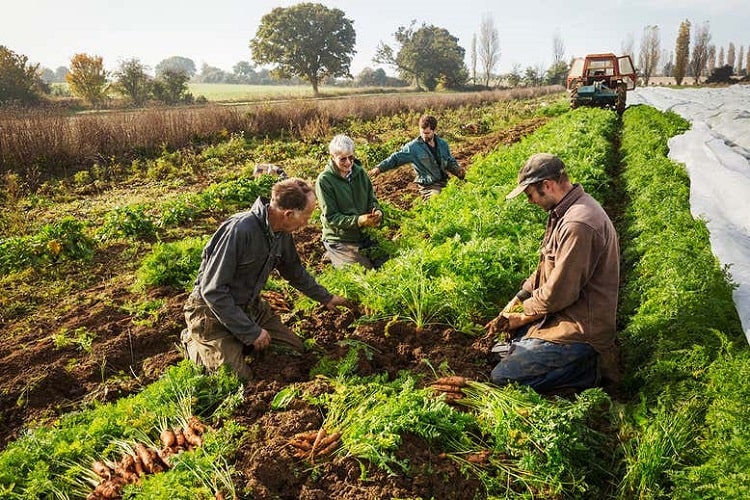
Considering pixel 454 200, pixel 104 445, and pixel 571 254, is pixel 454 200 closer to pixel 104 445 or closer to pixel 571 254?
pixel 571 254

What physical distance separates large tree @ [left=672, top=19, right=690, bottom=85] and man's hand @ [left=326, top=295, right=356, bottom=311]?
65.1 meters

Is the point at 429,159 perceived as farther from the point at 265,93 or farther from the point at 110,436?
the point at 265,93

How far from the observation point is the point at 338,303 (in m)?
4.80

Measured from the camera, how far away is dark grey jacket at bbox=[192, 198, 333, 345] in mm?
3953

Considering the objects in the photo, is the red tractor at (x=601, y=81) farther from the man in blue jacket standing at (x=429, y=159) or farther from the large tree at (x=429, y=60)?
the large tree at (x=429, y=60)

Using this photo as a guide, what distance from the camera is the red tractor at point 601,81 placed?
66.7ft

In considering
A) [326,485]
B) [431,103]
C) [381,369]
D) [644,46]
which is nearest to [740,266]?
[381,369]

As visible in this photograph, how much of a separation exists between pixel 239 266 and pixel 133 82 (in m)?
41.3

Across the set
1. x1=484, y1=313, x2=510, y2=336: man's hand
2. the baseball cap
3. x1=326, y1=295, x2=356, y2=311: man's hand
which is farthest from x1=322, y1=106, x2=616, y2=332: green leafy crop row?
the baseball cap

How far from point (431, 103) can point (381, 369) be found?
28.2m

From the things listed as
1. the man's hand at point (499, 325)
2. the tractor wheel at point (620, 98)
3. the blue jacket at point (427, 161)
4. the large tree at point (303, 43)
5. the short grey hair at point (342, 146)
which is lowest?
the man's hand at point (499, 325)

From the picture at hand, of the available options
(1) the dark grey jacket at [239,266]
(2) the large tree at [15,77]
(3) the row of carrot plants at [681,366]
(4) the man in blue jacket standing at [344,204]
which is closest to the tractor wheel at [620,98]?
(3) the row of carrot plants at [681,366]

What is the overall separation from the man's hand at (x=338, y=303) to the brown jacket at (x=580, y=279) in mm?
1748

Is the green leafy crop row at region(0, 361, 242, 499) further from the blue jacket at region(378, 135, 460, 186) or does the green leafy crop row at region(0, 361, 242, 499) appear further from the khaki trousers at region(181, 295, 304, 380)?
the blue jacket at region(378, 135, 460, 186)
